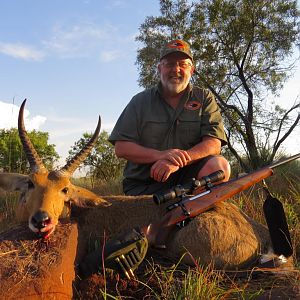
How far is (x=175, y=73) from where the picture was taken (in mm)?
5508

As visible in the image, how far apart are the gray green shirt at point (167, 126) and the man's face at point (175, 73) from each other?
0.18 meters

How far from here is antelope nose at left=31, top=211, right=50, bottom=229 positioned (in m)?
3.31

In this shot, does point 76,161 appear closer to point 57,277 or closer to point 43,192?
point 43,192

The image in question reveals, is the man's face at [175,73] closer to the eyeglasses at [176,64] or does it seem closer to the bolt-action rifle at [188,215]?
the eyeglasses at [176,64]

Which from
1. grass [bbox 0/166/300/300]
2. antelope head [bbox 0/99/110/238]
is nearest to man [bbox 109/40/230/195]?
antelope head [bbox 0/99/110/238]

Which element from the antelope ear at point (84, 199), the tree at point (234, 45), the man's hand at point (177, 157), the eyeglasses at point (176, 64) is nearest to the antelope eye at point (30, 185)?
the antelope ear at point (84, 199)

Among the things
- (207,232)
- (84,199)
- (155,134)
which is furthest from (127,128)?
(207,232)

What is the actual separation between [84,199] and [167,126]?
5.21ft

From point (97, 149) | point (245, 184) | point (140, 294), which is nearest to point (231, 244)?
point (245, 184)

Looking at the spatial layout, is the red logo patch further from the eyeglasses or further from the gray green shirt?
the eyeglasses

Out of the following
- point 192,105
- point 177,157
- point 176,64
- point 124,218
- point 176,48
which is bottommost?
point 124,218

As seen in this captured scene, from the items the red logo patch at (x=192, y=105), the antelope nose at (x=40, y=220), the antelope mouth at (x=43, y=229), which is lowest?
the antelope mouth at (x=43, y=229)

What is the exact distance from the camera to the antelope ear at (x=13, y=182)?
14.5 ft

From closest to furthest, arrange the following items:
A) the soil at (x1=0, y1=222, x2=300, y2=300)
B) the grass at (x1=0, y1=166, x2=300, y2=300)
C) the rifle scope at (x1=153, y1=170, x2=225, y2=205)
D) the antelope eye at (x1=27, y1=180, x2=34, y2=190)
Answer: the soil at (x1=0, y1=222, x2=300, y2=300)
the grass at (x1=0, y1=166, x2=300, y2=300)
the rifle scope at (x1=153, y1=170, x2=225, y2=205)
the antelope eye at (x1=27, y1=180, x2=34, y2=190)
